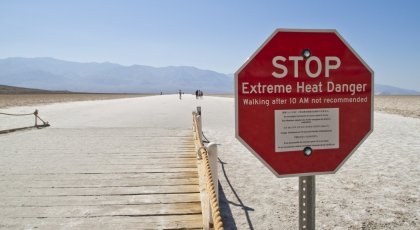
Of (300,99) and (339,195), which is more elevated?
(300,99)

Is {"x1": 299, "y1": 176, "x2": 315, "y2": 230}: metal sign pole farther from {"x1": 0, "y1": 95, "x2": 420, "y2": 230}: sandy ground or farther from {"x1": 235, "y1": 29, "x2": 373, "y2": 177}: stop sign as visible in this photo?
{"x1": 0, "y1": 95, "x2": 420, "y2": 230}: sandy ground

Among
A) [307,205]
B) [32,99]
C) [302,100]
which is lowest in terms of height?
[307,205]

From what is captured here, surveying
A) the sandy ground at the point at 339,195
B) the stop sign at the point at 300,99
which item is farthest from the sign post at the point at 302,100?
the sandy ground at the point at 339,195

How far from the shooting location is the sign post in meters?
2.10

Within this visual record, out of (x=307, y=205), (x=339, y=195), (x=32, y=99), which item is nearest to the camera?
(x=307, y=205)

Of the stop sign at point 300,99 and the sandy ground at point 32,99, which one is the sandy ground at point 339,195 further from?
the sandy ground at point 32,99

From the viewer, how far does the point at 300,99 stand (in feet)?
7.11

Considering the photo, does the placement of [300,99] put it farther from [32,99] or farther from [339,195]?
[32,99]

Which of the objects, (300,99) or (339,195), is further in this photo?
(339,195)

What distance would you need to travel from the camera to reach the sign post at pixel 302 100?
210cm

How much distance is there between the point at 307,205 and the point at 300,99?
63 centimetres

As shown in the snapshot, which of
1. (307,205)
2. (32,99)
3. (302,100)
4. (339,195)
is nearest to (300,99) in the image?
(302,100)

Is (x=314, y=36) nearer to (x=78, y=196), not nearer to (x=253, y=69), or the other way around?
(x=253, y=69)

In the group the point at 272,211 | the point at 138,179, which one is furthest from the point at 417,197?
the point at 138,179
